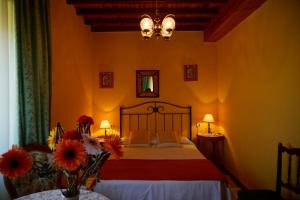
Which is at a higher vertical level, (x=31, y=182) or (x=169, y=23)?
(x=169, y=23)

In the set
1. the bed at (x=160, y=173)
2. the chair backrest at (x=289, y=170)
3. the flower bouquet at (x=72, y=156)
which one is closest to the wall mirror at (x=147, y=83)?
the bed at (x=160, y=173)

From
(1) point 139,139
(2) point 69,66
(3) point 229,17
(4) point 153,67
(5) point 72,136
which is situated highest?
(3) point 229,17

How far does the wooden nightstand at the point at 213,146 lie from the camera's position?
15.2ft

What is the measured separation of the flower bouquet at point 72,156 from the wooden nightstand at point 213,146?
3.54 meters

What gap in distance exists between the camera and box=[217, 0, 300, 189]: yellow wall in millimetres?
2531

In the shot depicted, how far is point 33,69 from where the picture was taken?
7.66 ft

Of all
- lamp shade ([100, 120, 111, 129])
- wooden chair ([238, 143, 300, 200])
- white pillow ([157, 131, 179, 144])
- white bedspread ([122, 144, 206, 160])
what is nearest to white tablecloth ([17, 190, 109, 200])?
wooden chair ([238, 143, 300, 200])

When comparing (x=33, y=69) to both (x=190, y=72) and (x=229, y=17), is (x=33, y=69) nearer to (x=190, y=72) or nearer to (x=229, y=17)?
(x=229, y=17)

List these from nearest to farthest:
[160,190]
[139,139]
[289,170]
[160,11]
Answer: [289,170], [160,190], [160,11], [139,139]

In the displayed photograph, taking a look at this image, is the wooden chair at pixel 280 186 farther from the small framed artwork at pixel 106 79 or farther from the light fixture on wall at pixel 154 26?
the small framed artwork at pixel 106 79

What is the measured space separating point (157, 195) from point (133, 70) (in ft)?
9.62

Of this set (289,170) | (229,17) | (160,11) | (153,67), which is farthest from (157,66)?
(289,170)

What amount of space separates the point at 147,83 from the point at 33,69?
2.92m

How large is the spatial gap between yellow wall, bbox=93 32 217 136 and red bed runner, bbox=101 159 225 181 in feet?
6.31
